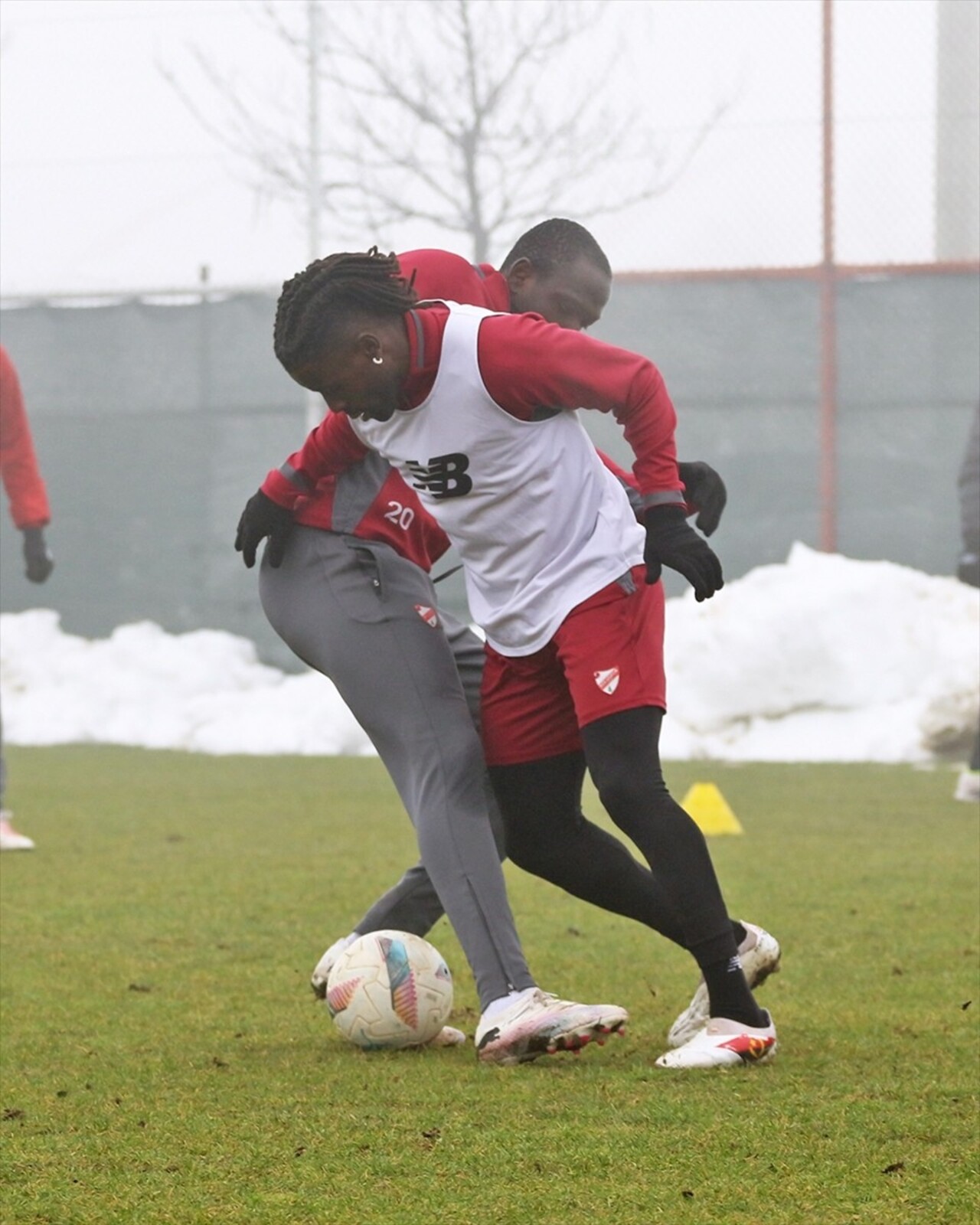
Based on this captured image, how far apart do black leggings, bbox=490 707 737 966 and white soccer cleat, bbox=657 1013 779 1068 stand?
120 mm

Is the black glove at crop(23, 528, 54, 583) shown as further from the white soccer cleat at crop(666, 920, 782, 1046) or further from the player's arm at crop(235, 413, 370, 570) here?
the white soccer cleat at crop(666, 920, 782, 1046)

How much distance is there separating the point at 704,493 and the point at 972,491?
4871 millimetres

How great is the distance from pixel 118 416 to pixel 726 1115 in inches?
448

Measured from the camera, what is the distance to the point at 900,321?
12078 mm

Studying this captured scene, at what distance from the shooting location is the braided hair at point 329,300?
347 centimetres

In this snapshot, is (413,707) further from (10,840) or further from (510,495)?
(10,840)

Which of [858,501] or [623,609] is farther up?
[623,609]

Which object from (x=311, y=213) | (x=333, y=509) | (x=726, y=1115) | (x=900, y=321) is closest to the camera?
(x=726, y=1115)

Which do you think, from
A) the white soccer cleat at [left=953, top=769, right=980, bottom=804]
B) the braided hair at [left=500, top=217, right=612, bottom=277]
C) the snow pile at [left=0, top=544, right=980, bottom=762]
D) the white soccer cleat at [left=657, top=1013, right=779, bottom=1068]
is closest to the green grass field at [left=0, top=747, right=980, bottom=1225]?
the white soccer cleat at [left=657, top=1013, right=779, bottom=1068]

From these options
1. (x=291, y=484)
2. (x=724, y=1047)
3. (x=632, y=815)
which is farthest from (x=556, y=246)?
(x=724, y=1047)

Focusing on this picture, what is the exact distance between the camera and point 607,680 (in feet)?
11.4

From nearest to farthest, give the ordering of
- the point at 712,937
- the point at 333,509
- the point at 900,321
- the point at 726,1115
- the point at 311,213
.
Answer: the point at 726,1115 < the point at 712,937 < the point at 333,509 < the point at 900,321 < the point at 311,213

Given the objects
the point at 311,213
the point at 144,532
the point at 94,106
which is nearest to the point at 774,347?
the point at 311,213

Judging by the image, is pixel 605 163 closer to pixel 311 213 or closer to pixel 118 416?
pixel 311 213
